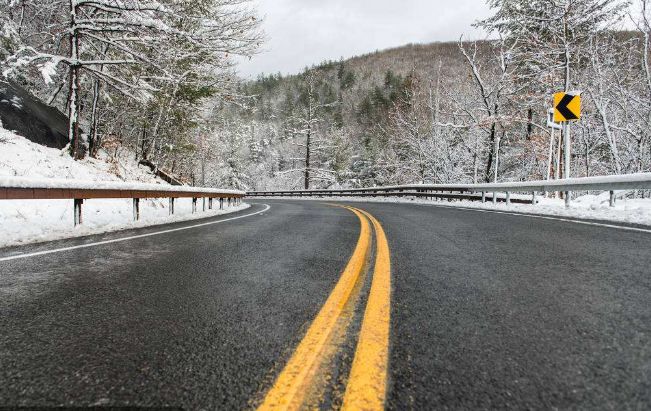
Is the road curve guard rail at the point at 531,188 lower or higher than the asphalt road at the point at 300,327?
higher

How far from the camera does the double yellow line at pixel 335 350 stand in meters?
1.51

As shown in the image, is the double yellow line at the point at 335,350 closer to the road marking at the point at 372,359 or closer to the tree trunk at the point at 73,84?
the road marking at the point at 372,359

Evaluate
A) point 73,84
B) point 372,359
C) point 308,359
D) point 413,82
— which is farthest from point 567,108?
point 413,82

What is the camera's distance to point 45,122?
48.5ft

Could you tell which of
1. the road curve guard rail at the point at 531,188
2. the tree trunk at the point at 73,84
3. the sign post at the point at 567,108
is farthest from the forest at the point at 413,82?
the sign post at the point at 567,108

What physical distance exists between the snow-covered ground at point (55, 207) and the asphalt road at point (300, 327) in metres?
2.54

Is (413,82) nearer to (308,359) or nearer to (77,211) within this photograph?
(77,211)

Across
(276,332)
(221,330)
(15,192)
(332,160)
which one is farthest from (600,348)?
(332,160)

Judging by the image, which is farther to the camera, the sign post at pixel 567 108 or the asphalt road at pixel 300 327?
the sign post at pixel 567 108

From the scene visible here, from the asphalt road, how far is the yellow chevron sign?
10.2 metres

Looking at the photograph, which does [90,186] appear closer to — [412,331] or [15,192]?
[15,192]

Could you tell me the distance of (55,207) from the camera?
32.5 feet

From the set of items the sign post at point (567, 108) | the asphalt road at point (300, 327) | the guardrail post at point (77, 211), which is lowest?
the asphalt road at point (300, 327)

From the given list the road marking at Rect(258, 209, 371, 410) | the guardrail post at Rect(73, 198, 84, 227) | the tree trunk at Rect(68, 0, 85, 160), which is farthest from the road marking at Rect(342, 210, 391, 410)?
the tree trunk at Rect(68, 0, 85, 160)
